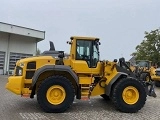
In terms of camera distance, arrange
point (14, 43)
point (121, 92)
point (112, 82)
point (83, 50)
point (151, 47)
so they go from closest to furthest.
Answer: point (121, 92) < point (112, 82) < point (83, 50) < point (14, 43) < point (151, 47)

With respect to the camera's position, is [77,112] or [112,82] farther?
[112,82]

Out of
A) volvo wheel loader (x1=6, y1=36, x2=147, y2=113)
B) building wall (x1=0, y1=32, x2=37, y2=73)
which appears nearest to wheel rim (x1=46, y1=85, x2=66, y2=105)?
volvo wheel loader (x1=6, y1=36, x2=147, y2=113)

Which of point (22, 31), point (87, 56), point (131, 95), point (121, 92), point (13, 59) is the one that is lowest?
point (131, 95)

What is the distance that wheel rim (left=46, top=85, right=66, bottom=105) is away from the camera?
967 cm

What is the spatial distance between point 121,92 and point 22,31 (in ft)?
80.2

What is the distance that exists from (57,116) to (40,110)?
1.04 m

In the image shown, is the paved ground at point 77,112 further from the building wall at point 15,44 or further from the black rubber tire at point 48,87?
the building wall at point 15,44

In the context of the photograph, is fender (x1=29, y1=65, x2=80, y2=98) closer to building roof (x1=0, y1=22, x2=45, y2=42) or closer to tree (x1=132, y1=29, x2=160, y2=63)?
building roof (x1=0, y1=22, x2=45, y2=42)

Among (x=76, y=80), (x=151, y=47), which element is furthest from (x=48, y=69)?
(x=151, y=47)

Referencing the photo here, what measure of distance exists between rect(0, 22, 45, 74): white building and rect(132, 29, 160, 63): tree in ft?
73.4

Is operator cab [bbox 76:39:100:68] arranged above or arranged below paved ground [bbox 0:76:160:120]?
above

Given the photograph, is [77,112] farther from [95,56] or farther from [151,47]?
[151,47]

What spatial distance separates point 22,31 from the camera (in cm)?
3297

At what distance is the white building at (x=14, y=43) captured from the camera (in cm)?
3177
